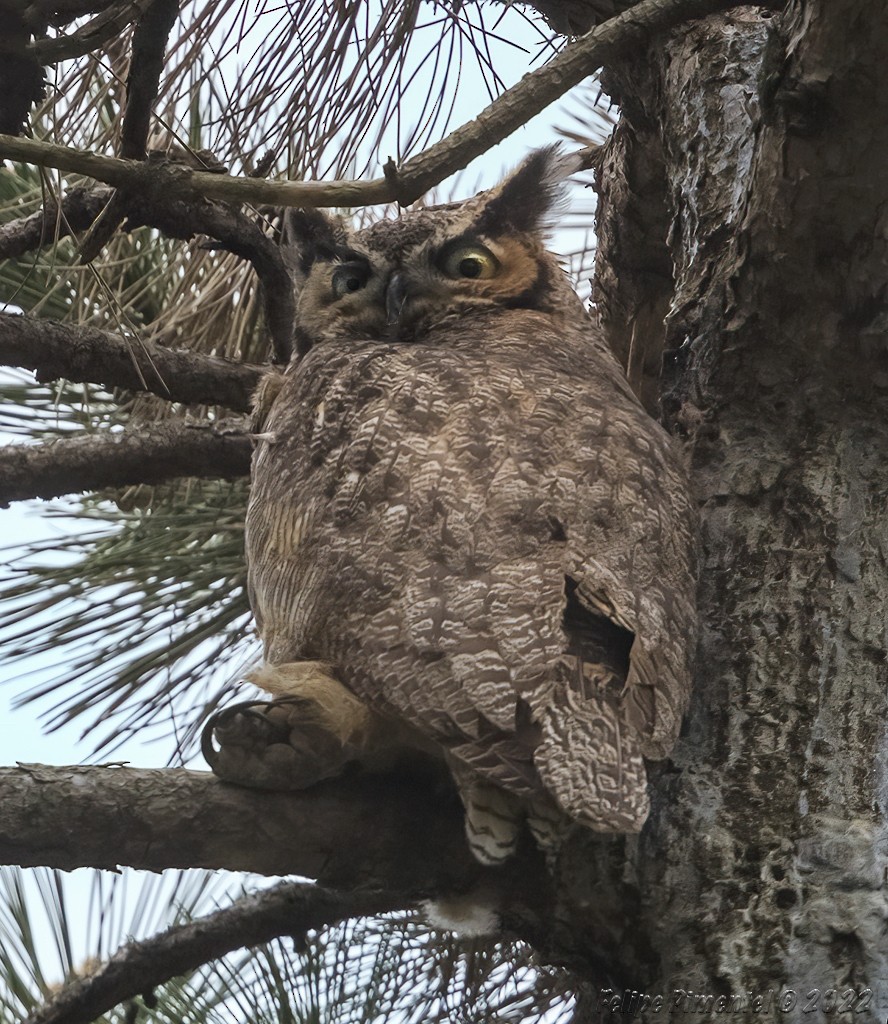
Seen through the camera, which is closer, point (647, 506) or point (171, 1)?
point (171, 1)

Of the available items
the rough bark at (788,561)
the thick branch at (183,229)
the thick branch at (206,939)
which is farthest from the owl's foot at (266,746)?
the thick branch at (183,229)

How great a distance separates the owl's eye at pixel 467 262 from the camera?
111 inches

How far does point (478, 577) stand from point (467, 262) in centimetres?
121

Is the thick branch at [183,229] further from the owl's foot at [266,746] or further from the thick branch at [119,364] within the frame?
the owl's foot at [266,746]

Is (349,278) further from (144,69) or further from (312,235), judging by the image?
(144,69)

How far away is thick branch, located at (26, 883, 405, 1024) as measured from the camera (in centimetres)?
208

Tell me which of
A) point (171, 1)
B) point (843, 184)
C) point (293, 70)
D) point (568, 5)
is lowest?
point (843, 184)

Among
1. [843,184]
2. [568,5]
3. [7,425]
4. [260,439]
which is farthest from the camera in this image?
[7,425]

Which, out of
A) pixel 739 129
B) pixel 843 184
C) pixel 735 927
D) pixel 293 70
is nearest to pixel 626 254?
pixel 739 129

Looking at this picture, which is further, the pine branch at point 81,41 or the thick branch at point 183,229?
the thick branch at point 183,229

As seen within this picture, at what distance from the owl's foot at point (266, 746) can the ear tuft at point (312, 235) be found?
1385 millimetres

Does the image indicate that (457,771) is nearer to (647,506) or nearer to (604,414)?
Result: (647,506)

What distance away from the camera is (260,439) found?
7.88 ft

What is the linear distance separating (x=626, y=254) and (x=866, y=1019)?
180 cm
